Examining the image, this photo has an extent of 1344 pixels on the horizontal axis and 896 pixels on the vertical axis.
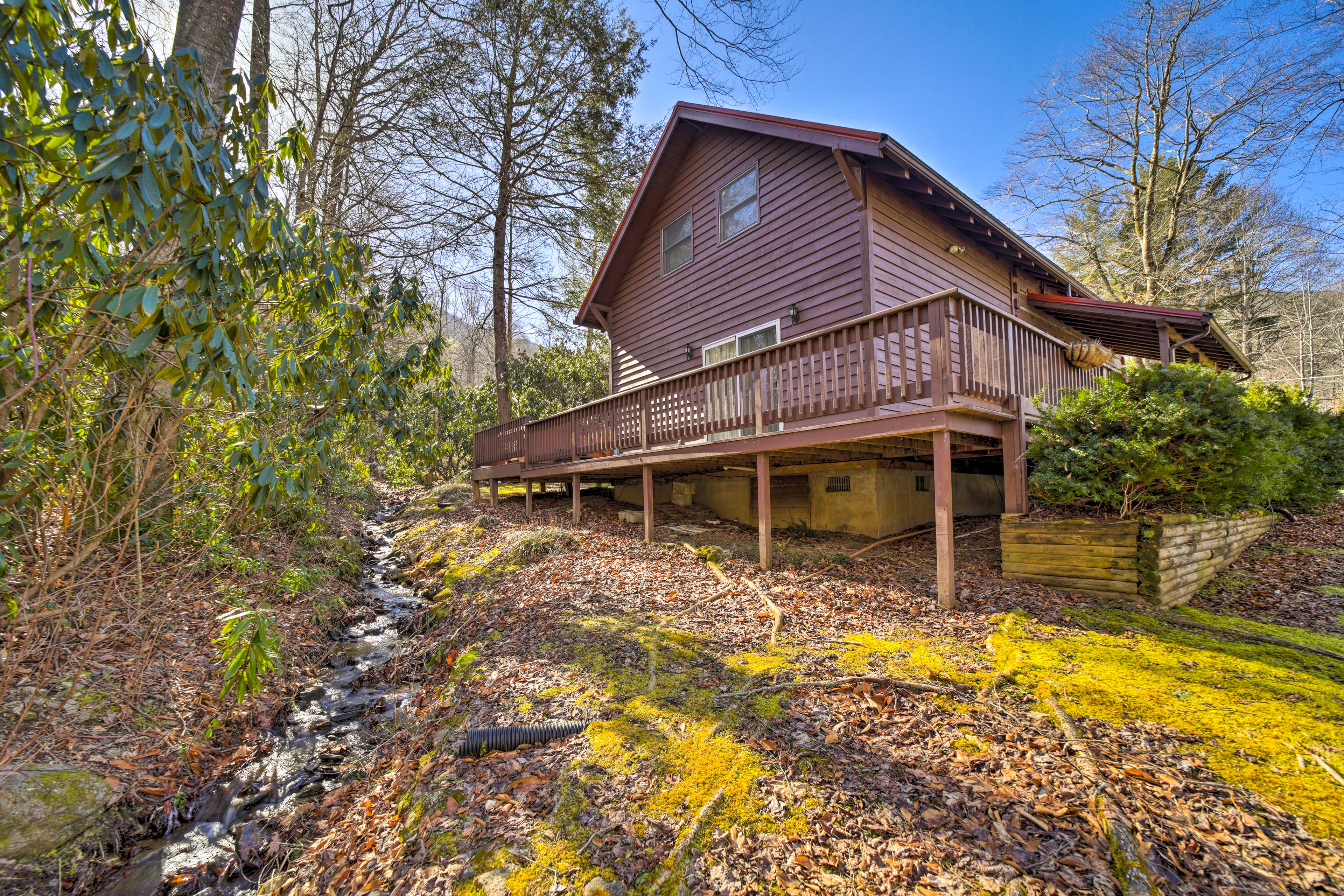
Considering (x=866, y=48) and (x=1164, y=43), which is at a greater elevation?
(x=1164, y=43)

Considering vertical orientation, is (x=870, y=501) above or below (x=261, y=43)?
below

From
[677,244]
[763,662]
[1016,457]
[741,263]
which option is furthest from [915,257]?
[763,662]

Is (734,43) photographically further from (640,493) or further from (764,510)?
(640,493)

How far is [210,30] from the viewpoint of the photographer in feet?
16.9

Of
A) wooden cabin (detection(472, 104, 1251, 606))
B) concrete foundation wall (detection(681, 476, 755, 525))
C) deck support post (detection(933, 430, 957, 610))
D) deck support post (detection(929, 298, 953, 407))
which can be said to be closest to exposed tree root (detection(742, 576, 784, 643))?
wooden cabin (detection(472, 104, 1251, 606))

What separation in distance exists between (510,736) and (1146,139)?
2333cm

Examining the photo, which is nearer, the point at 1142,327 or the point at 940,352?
the point at 940,352

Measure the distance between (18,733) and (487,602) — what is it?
10.4ft

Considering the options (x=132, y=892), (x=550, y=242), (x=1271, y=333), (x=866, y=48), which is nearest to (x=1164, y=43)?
(x=866, y=48)

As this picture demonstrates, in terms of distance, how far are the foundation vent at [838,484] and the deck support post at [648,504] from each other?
2825 mm

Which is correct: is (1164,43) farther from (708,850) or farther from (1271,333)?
(708,850)

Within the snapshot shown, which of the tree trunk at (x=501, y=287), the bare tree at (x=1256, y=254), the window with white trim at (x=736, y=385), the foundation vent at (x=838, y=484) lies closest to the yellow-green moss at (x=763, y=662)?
the window with white trim at (x=736, y=385)

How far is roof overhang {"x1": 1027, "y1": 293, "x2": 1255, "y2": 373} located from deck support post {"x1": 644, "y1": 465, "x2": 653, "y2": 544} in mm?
8374

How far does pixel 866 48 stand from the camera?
8.88 m
